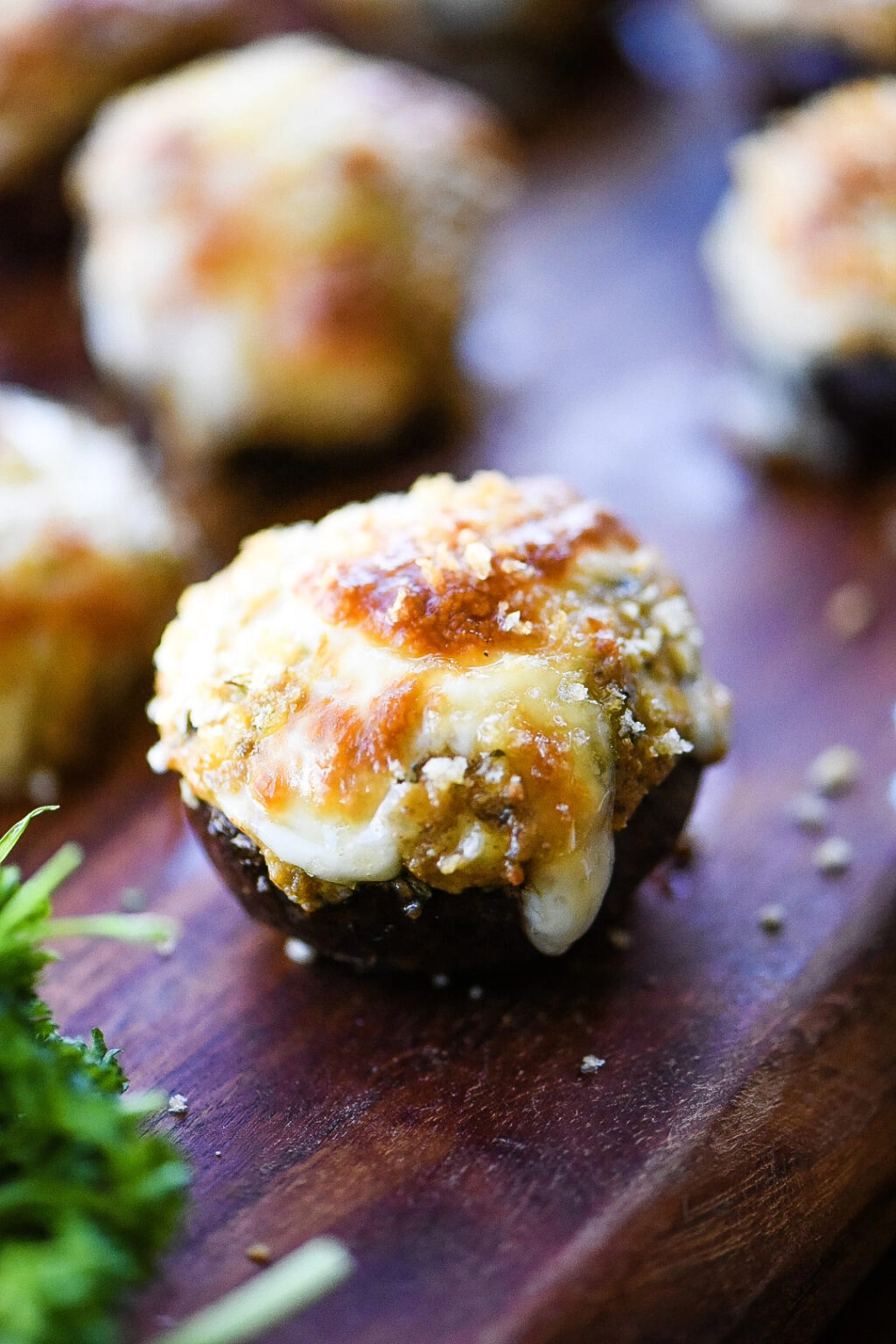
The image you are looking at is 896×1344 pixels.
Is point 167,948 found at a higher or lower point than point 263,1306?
lower

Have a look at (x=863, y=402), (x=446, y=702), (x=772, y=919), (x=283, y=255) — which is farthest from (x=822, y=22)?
(x=446, y=702)

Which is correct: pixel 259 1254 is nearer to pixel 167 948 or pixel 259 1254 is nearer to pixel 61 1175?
pixel 61 1175

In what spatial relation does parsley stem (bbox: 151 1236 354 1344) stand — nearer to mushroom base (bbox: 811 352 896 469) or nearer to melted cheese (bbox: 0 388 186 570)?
melted cheese (bbox: 0 388 186 570)

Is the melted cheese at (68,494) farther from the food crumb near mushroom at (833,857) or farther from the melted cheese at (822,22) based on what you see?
the melted cheese at (822,22)

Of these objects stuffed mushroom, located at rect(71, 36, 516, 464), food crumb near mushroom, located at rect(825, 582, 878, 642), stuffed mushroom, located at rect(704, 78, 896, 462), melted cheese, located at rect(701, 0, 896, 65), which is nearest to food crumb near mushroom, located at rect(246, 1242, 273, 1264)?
food crumb near mushroom, located at rect(825, 582, 878, 642)

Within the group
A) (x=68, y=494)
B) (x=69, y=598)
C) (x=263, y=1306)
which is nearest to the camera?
(x=263, y=1306)

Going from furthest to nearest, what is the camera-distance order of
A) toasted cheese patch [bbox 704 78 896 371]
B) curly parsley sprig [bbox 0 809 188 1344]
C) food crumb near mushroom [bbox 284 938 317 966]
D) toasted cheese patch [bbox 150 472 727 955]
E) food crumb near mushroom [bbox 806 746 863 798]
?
toasted cheese patch [bbox 704 78 896 371], food crumb near mushroom [bbox 806 746 863 798], food crumb near mushroom [bbox 284 938 317 966], toasted cheese patch [bbox 150 472 727 955], curly parsley sprig [bbox 0 809 188 1344]

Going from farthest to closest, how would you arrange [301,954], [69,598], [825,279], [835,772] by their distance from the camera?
[825,279] < [69,598] < [835,772] < [301,954]

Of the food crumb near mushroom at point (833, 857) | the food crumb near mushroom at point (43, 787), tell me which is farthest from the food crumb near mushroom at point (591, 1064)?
the food crumb near mushroom at point (43, 787)
